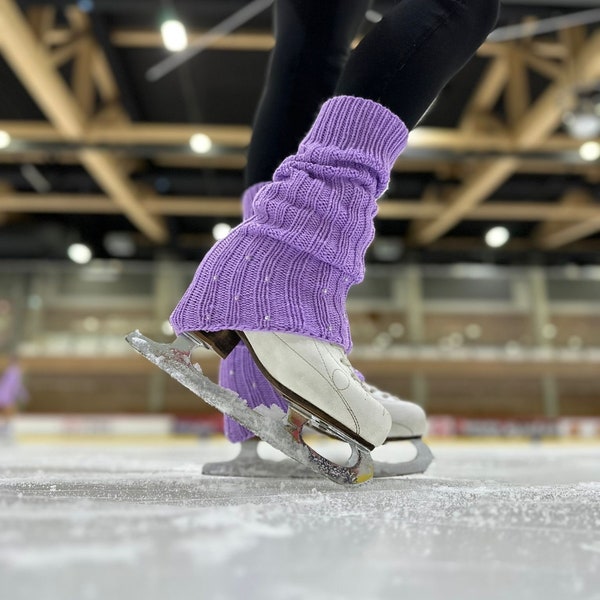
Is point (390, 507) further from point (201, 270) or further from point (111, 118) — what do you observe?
point (111, 118)

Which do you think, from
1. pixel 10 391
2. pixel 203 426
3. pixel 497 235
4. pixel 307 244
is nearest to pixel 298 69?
pixel 307 244

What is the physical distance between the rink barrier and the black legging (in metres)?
5.62

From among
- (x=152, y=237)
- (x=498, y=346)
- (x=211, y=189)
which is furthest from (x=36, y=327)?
(x=498, y=346)

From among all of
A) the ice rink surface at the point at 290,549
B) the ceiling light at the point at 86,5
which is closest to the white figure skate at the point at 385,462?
the ice rink surface at the point at 290,549

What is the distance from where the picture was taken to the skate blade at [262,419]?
465 mm

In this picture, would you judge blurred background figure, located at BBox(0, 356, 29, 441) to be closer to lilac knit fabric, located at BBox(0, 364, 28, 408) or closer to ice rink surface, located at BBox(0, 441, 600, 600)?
lilac knit fabric, located at BBox(0, 364, 28, 408)

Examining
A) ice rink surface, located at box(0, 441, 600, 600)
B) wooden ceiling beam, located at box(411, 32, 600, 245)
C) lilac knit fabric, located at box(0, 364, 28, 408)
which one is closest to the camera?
ice rink surface, located at box(0, 441, 600, 600)

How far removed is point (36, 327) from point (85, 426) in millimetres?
2253

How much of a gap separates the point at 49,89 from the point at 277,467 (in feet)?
12.7

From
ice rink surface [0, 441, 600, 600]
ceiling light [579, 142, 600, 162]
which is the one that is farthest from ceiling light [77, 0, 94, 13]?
ceiling light [579, 142, 600, 162]

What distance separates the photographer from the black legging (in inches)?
20.1

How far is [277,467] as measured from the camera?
0.64 metres

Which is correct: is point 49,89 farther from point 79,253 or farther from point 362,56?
point 79,253

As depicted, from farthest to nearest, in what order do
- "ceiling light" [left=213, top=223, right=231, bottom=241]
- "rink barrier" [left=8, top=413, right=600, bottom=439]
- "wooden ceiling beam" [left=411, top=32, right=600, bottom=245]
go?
"ceiling light" [left=213, top=223, right=231, bottom=241], "rink barrier" [left=8, top=413, right=600, bottom=439], "wooden ceiling beam" [left=411, top=32, right=600, bottom=245]
